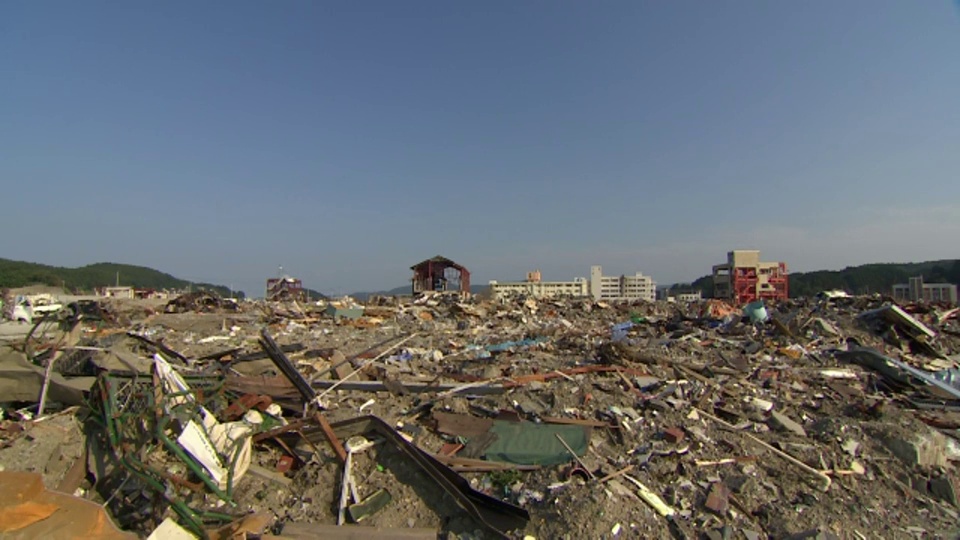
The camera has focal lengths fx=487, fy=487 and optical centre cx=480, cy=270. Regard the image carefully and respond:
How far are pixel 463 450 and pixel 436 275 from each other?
31540 mm

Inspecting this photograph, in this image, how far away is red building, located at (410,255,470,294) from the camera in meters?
35.5

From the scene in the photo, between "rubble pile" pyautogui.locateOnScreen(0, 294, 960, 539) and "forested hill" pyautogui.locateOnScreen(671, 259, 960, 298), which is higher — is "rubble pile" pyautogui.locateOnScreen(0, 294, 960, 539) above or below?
below

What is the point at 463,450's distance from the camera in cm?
467

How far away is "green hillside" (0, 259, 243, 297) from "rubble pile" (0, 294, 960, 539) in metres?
24.3

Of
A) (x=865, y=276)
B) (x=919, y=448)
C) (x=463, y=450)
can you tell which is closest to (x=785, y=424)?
(x=919, y=448)

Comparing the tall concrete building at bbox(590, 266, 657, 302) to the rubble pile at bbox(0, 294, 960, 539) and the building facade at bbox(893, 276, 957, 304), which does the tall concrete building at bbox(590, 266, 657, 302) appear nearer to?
the building facade at bbox(893, 276, 957, 304)

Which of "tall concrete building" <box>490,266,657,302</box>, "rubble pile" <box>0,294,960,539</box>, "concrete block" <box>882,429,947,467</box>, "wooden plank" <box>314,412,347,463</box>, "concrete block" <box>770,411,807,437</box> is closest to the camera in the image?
"rubble pile" <box>0,294,960,539</box>

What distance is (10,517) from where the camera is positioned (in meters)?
2.75

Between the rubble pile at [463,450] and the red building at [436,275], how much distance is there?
28421 mm

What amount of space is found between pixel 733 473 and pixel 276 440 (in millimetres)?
4180

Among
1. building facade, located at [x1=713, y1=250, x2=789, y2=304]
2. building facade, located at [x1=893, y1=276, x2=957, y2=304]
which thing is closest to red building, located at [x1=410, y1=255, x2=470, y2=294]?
building facade, located at [x1=713, y1=250, x2=789, y2=304]

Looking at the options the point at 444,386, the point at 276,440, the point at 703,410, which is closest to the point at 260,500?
the point at 276,440

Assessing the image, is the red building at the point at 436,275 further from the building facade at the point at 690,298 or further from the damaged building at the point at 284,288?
the building facade at the point at 690,298

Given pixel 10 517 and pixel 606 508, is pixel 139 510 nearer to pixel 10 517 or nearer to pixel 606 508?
pixel 10 517
